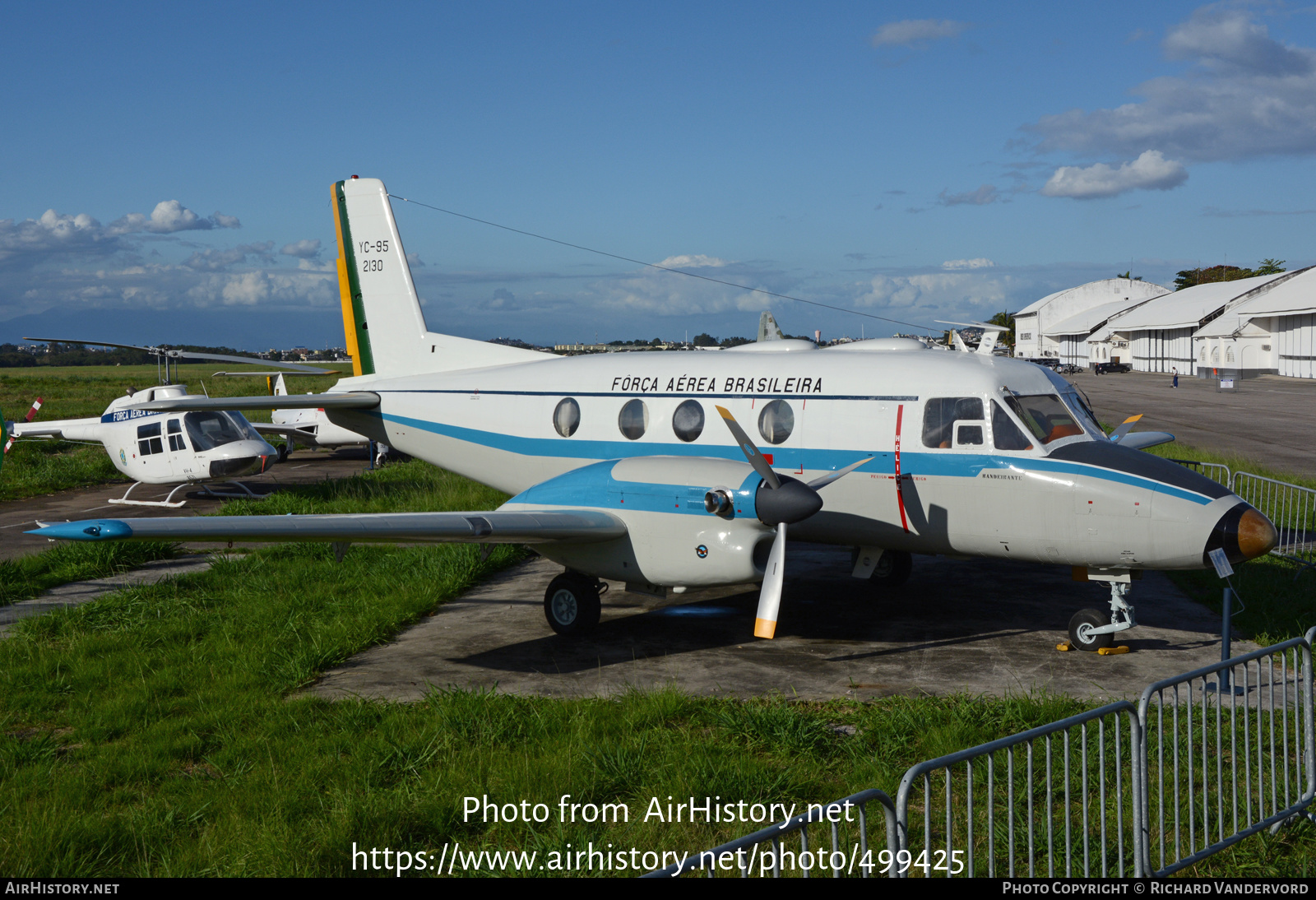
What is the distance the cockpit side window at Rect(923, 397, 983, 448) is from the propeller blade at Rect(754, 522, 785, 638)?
2.31 m

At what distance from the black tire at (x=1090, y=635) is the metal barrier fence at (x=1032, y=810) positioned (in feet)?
7.88

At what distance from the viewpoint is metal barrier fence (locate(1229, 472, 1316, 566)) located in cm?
1429

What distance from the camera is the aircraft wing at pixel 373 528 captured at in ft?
26.1

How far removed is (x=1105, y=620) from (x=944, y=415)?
2853 mm

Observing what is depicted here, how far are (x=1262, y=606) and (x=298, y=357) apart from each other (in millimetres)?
153230

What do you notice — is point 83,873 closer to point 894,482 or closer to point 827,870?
point 827,870

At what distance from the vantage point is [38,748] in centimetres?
775

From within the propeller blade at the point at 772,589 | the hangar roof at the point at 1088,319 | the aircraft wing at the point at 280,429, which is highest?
the hangar roof at the point at 1088,319

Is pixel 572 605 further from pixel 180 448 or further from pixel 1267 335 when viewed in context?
pixel 1267 335

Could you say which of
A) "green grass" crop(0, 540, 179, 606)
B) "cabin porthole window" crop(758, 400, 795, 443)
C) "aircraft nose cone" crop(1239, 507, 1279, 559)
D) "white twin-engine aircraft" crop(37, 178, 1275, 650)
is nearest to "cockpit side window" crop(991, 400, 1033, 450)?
"white twin-engine aircraft" crop(37, 178, 1275, 650)

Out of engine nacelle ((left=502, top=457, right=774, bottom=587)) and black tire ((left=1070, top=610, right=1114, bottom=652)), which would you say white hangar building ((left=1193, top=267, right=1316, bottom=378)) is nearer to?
black tire ((left=1070, top=610, right=1114, bottom=652))

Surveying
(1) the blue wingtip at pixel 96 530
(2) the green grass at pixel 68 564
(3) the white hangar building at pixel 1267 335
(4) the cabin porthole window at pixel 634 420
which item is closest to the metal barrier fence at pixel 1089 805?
(1) the blue wingtip at pixel 96 530

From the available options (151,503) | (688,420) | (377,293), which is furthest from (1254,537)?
(151,503)

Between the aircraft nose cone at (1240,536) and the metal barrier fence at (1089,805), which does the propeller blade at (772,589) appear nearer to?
the metal barrier fence at (1089,805)
